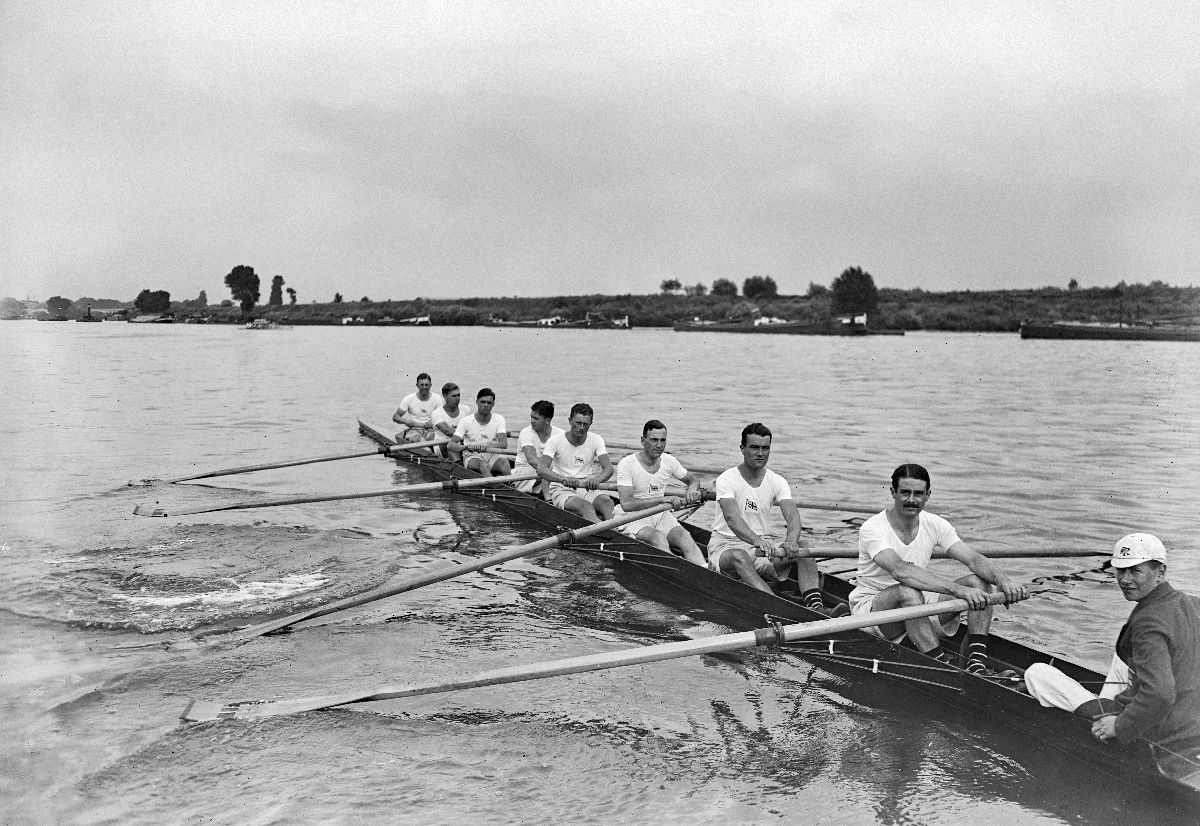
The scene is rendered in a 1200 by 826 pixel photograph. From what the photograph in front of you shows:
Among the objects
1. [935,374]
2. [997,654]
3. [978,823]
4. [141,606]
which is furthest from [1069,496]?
[935,374]

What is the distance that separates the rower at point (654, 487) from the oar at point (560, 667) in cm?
323

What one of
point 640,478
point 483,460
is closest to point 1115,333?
point 483,460

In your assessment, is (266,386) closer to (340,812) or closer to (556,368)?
(556,368)

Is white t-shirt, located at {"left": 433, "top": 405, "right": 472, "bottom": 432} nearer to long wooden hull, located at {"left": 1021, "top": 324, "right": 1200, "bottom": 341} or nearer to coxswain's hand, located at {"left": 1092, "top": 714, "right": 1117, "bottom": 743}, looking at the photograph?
coxswain's hand, located at {"left": 1092, "top": 714, "right": 1117, "bottom": 743}

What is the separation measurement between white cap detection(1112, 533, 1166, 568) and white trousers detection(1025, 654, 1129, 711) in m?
0.88

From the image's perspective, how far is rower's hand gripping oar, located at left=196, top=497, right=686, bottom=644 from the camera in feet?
28.0

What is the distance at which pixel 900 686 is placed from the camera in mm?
7012

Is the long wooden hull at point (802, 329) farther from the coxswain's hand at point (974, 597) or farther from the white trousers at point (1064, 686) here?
the white trousers at point (1064, 686)

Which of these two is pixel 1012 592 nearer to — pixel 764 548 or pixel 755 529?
pixel 764 548

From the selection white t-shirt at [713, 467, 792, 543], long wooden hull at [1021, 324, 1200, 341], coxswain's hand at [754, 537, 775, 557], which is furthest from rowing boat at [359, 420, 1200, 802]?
long wooden hull at [1021, 324, 1200, 341]

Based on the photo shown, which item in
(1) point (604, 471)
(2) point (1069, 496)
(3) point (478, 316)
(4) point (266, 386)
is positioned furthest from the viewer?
(3) point (478, 316)

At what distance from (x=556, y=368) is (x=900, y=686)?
138 ft

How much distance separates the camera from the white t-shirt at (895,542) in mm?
7180

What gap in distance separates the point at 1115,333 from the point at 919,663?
7377cm
